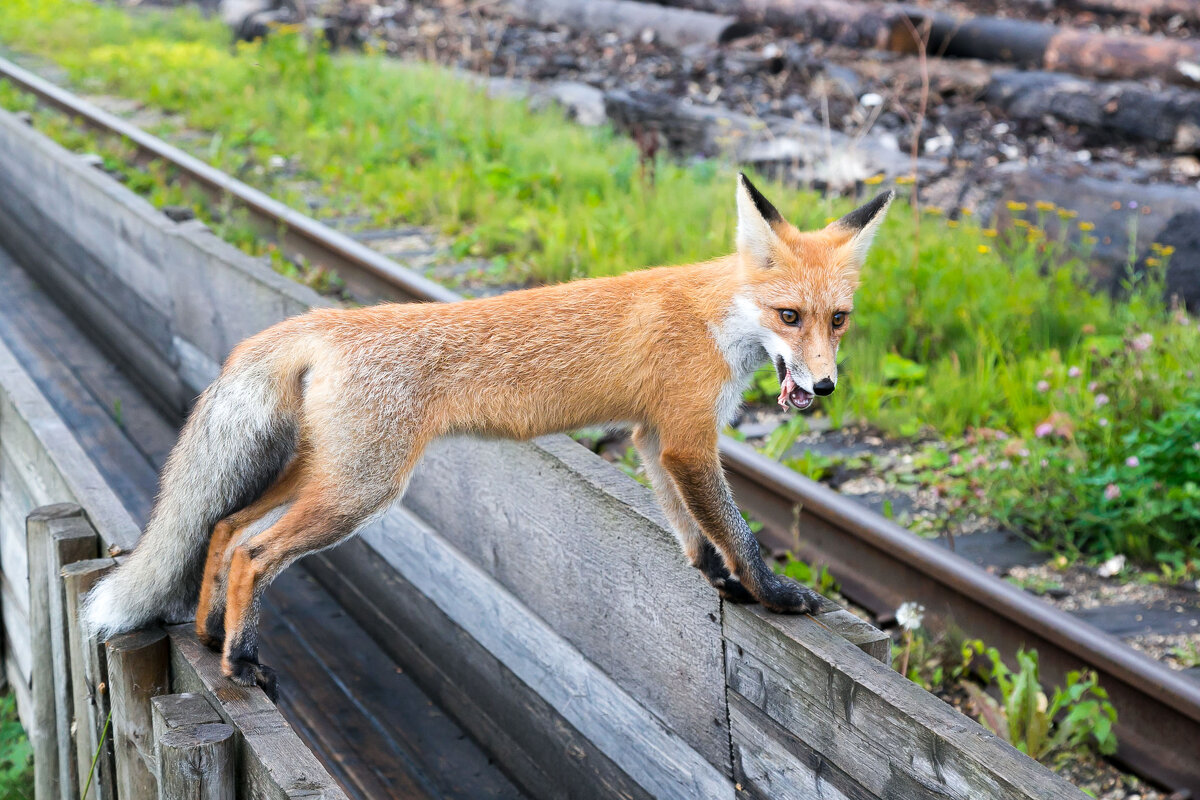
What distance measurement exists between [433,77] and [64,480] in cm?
871

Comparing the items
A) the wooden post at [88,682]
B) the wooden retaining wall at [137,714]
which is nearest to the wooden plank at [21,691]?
the wooden retaining wall at [137,714]

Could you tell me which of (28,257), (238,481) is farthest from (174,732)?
(28,257)

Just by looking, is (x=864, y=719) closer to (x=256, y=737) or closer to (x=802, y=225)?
(x=256, y=737)

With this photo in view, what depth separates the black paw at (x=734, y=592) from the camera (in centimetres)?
301

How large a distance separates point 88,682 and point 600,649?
5.53 feet

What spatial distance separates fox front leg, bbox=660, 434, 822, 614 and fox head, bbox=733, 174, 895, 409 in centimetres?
33

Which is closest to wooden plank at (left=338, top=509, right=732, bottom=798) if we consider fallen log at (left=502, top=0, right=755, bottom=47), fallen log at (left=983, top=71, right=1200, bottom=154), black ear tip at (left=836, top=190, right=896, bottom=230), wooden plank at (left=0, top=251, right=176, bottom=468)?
black ear tip at (left=836, top=190, right=896, bottom=230)

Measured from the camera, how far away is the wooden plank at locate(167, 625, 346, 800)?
2580 mm

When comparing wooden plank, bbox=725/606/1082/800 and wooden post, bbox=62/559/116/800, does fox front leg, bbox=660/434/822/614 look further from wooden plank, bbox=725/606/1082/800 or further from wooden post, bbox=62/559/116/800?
wooden post, bbox=62/559/116/800

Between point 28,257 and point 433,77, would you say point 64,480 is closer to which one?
point 28,257

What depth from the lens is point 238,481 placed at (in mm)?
3150

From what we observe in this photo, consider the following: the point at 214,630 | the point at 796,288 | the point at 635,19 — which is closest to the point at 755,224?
the point at 796,288

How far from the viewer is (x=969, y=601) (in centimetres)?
395

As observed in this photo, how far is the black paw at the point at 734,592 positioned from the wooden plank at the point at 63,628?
2.16m
